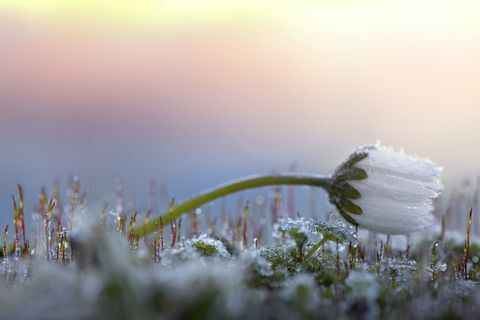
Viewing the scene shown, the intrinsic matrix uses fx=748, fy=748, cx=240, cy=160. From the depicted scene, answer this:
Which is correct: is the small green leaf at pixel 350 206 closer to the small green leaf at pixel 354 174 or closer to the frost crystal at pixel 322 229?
the small green leaf at pixel 354 174

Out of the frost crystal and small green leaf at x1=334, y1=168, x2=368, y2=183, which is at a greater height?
small green leaf at x1=334, y1=168, x2=368, y2=183

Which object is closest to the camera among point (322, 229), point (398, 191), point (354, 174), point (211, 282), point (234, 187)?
point (211, 282)

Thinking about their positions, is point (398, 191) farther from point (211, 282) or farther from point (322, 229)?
point (211, 282)

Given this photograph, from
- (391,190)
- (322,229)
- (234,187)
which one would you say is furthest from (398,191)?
(234,187)

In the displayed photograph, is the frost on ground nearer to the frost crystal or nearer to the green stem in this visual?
the frost crystal

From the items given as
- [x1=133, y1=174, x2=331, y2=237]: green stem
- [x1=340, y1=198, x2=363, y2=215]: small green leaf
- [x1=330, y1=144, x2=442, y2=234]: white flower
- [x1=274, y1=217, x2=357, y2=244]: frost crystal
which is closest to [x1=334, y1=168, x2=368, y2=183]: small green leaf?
[x1=330, y1=144, x2=442, y2=234]: white flower

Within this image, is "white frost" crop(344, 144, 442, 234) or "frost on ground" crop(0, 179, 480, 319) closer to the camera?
"frost on ground" crop(0, 179, 480, 319)
